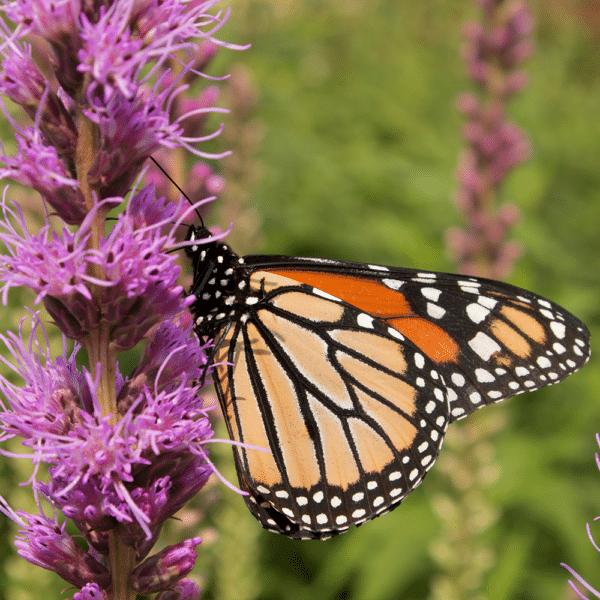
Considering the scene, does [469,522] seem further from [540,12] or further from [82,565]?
[540,12]

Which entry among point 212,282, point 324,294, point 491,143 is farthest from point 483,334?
point 491,143

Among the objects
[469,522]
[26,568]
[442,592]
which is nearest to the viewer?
[26,568]

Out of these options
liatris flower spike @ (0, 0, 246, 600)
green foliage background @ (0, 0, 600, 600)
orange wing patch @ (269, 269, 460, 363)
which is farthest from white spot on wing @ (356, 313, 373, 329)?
liatris flower spike @ (0, 0, 246, 600)

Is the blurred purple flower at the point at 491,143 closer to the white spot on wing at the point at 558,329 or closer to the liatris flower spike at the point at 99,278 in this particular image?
the white spot on wing at the point at 558,329

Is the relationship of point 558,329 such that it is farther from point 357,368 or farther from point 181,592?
point 181,592

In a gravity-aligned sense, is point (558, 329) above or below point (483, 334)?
above

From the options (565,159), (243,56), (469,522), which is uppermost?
(565,159)

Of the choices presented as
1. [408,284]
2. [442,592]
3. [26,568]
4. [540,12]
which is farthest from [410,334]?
[540,12]
